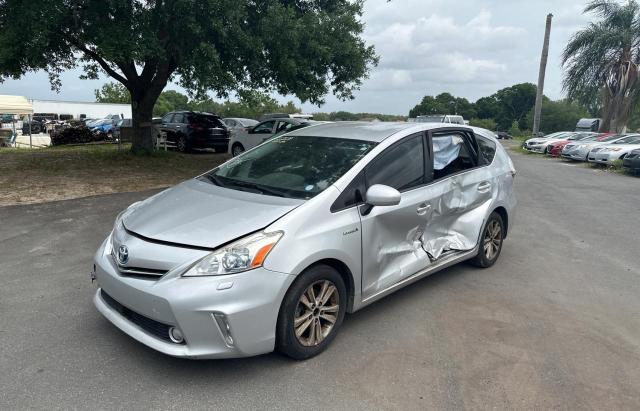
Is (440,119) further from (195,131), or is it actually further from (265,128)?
(195,131)

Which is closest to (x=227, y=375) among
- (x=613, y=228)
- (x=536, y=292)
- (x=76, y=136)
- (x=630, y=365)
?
(x=630, y=365)

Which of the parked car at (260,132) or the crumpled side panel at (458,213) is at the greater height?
the parked car at (260,132)

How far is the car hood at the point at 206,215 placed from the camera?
3029 mm

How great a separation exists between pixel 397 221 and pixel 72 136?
21.2 meters

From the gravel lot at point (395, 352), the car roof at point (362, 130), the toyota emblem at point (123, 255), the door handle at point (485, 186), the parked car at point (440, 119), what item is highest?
the parked car at point (440, 119)

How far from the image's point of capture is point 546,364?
332cm

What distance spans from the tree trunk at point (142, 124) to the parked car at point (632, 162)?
50.0 feet

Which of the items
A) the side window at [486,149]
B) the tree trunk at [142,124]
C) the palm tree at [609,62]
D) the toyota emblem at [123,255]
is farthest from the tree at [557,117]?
the toyota emblem at [123,255]

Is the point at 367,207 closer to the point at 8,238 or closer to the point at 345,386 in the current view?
the point at 345,386

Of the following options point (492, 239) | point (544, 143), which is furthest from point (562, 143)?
point (492, 239)

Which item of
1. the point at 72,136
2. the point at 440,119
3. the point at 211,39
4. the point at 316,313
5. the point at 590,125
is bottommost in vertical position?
the point at 316,313

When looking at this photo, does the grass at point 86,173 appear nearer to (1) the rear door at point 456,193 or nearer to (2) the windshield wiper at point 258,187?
(2) the windshield wiper at point 258,187

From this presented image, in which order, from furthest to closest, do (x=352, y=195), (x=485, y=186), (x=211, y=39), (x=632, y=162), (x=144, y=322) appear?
(x=632, y=162)
(x=211, y=39)
(x=485, y=186)
(x=352, y=195)
(x=144, y=322)

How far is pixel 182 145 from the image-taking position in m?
18.0
